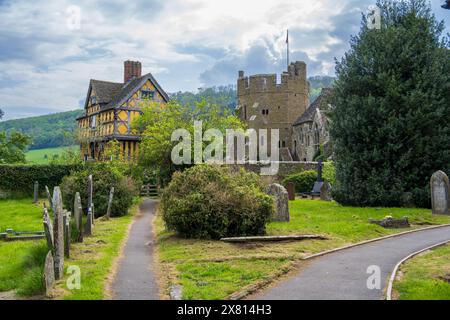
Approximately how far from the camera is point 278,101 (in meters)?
74.4

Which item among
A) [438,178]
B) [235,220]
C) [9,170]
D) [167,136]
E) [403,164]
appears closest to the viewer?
[235,220]

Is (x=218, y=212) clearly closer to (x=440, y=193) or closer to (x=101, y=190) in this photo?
(x=440, y=193)

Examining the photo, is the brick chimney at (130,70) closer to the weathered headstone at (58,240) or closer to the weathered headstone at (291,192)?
the weathered headstone at (291,192)

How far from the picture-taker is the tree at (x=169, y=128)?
3494 centimetres

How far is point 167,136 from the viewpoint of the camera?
115 feet

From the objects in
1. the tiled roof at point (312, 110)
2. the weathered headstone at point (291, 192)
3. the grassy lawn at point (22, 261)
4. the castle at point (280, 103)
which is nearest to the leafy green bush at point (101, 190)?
the grassy lawn at point (22, 261)

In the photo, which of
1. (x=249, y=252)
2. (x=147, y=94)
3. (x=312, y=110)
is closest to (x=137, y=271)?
(x=249, y=252)

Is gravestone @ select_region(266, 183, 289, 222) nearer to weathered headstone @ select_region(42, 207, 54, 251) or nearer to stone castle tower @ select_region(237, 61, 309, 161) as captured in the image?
weathered headstone @ select_region(42, 207, 54, 251)

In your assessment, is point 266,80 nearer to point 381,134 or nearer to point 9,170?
point 9,170

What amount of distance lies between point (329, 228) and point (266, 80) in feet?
193

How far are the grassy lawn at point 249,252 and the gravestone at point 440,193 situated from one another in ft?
1.90

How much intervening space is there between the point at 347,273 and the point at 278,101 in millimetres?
64435
